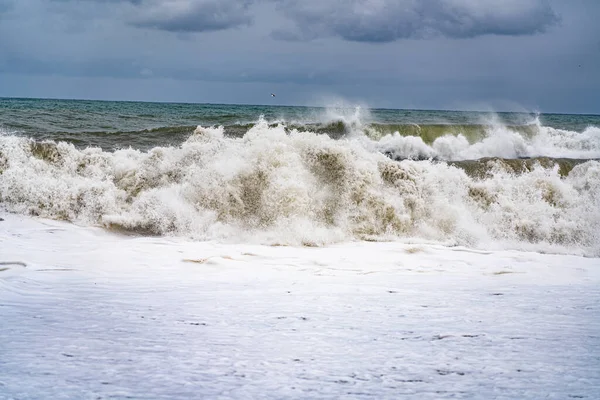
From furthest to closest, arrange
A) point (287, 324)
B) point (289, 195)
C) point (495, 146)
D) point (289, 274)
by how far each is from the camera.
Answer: point (495, 146)
point (289, 195)
point (289, 274)
point (287, 324)

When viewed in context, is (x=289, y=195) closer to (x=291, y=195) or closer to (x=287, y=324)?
(x=291, y=195)

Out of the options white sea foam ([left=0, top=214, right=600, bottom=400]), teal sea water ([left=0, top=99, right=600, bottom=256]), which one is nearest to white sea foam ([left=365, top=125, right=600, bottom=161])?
teal sea water ([left=0, top=99, right=600, bottom=256])

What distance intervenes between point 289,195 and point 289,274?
227 cm

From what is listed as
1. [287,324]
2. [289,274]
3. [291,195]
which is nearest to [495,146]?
[291,195]

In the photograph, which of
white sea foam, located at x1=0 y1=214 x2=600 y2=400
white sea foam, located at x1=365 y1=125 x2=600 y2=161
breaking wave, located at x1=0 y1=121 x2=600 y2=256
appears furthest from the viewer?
white sea foam, located at x1=365 y1=125 x2=600 y2=161

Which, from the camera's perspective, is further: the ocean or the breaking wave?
the breaking wave

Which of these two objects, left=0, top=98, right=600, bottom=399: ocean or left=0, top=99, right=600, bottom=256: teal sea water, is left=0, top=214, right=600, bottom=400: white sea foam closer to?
left=0, top=98, right=600, bottom=399: ocean

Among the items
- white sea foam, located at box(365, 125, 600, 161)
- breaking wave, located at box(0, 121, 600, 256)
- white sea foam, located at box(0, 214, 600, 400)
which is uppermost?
white sea foam, located at box(365, 125, 600, 161)

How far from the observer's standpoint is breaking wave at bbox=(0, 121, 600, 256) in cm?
725

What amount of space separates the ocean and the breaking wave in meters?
0.03

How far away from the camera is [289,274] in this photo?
528cm

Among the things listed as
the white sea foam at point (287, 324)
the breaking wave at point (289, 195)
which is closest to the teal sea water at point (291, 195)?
the breaking wave at point (289, 195)

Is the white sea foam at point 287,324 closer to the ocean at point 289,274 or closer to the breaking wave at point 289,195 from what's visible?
the ocean at point 289,274

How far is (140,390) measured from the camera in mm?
2734
